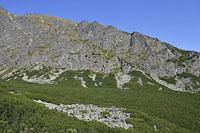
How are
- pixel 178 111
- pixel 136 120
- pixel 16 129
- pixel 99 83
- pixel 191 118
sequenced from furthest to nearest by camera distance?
pixel 99 83, pixel 178 111, pixel 191 118, pixel 136 120, pixel 16 129

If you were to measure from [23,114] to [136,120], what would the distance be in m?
22.9

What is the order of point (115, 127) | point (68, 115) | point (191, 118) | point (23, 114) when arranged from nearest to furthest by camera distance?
point (23, 114) < point (115, 127) < point (68, 115) < point (191, 118)

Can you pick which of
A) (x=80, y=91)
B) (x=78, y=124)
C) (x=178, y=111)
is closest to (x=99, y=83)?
(x=80, y=91)

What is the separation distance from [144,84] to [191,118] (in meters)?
101

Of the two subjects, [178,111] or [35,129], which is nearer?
[35,129]

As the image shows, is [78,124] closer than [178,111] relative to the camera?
Yes

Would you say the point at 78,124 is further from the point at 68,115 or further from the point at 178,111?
the point at 178,111

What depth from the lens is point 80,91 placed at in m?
142

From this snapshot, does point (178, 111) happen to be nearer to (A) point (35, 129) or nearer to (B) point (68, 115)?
(B) point (68, 115)

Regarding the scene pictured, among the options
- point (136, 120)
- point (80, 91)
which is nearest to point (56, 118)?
point (136, 120)

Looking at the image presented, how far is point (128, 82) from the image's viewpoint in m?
199

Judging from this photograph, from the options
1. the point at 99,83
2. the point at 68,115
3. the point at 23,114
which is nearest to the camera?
the point at 23,114

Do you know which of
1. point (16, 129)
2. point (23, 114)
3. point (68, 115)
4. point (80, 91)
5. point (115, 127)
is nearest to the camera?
point (16, 129)

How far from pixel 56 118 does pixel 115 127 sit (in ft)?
31.5
